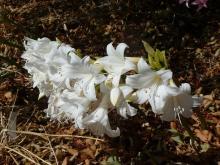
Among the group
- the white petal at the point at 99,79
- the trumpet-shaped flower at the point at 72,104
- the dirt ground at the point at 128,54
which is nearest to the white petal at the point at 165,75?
the white petal at the point at 99,79

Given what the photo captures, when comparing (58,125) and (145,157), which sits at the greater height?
(58,125)

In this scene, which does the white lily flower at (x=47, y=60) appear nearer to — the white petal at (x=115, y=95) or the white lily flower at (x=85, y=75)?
the white lily flower at (x=85, y=75)

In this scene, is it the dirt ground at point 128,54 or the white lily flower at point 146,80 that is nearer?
the white lily flower at point 146,80

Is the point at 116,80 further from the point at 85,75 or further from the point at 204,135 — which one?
the point at 204,135

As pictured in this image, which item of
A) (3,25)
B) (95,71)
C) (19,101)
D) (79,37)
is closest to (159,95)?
(95,71)

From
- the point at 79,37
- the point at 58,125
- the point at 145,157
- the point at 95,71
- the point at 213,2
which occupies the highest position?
the point at 213,2

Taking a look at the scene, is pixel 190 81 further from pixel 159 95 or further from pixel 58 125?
pixel 159 95
